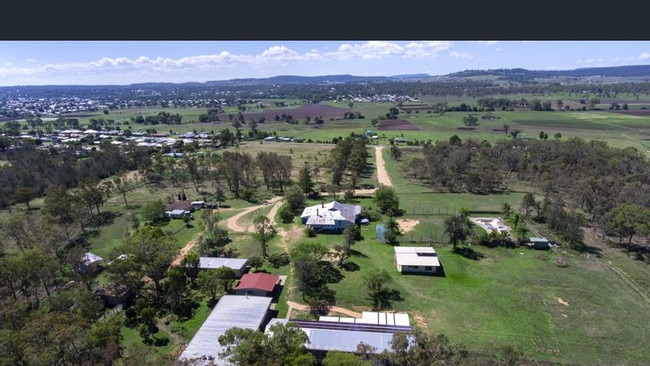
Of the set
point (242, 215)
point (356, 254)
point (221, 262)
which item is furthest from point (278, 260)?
point (242, 215)

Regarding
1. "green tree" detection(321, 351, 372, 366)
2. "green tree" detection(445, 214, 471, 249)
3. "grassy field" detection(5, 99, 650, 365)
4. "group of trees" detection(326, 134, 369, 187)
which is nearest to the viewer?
"green tree" detection(321, 351, 372, 366)

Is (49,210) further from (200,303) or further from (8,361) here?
(8,361)

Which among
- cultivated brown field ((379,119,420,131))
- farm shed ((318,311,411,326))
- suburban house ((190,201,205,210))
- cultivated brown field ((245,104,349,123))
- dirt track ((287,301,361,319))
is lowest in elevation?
dirt track ((287,301,361,319))

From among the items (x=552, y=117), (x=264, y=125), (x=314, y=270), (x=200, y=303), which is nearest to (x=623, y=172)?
(x=314, y=270)

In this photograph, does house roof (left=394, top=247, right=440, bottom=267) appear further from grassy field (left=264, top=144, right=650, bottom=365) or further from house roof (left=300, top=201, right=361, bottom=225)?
house roof (left=300, top=201, right=361, bottom=225)

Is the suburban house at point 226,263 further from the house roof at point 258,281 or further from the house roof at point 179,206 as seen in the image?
the house roof at point 179,206

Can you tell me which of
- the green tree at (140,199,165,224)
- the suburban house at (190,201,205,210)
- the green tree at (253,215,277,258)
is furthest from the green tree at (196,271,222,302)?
the suburban house at (190,201,205,210)
